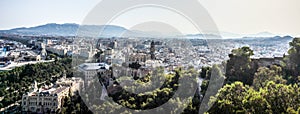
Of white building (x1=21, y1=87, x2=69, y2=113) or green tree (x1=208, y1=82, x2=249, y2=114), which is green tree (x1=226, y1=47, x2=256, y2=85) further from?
white building (x1=21, y1=87, x2=69, y2=113)

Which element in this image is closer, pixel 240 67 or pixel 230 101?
pixel 230 101

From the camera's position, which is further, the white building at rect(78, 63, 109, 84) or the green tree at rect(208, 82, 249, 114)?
the white building at rect(78, 63, 109, 84)

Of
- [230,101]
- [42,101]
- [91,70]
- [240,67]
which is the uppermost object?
[240,67]

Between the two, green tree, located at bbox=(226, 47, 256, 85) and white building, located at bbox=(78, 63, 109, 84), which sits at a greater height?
green tree, located at bbox=(226, 47, 256, 85)

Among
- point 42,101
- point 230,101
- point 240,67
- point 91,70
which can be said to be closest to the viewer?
point 230,101

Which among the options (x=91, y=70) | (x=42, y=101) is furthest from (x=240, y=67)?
(x=91, y=70)

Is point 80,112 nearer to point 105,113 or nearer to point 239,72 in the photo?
point 105,113

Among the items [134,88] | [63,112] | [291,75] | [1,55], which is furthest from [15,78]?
[1,55]

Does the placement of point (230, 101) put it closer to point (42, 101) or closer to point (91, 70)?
point (42, 101)

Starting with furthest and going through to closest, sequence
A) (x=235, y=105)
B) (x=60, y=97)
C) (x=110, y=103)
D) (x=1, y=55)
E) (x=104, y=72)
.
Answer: (x=1, y=55), (x=104, y=72), (x=60, y=97), (x=110, y=103), (x=235, y=105)

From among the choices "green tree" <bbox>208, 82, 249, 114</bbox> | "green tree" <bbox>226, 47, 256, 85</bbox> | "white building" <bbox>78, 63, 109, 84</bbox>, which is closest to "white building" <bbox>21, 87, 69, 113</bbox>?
"white building" <bbox>78, 63, 109, 84</bbox>

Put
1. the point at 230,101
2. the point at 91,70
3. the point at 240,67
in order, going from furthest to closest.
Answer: the point at 91,70 < the point at 240,67 < the point at 230,101
